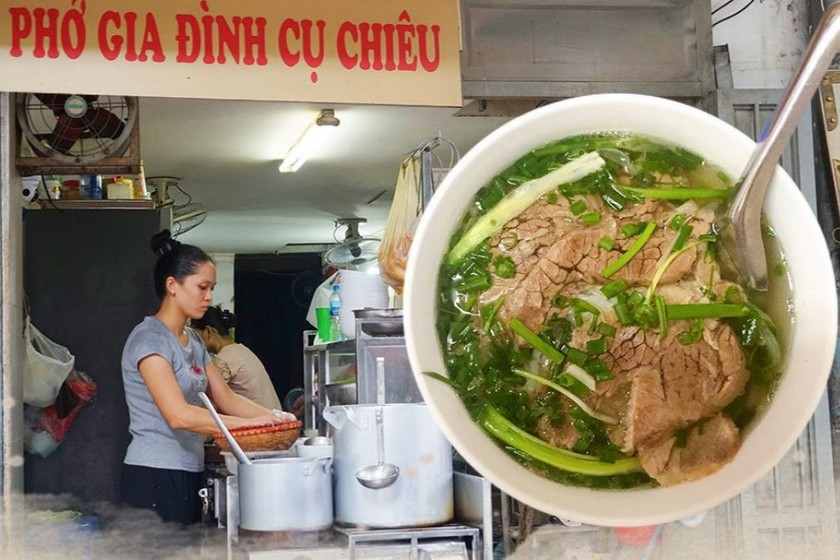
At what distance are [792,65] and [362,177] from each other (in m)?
1.57

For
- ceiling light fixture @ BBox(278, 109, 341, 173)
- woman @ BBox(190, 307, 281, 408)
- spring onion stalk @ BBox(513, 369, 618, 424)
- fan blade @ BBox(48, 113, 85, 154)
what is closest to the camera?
spring onion stalk @ BBox(513, 369, 618, 424)

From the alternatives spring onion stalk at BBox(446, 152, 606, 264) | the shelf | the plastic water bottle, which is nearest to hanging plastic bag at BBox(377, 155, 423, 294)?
the plastic water bottle

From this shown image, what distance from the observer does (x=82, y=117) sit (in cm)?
192

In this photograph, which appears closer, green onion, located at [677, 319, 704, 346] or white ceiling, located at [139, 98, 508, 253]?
green onion, located at [677, 319, 704, 346]

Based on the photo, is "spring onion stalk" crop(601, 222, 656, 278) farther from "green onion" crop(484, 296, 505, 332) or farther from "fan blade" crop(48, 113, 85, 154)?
"fan blade" crop(48, 113, 85, 154)

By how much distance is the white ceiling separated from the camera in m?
2.47

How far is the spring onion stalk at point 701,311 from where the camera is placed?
2.36 feet

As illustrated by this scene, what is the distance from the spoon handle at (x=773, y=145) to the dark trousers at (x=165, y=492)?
111 cm

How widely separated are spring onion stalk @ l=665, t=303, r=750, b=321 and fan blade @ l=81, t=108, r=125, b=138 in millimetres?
1499

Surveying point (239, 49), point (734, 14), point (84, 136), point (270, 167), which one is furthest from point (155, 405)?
point (270, 167)

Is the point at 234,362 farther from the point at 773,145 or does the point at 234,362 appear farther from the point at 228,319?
the point at 773,145

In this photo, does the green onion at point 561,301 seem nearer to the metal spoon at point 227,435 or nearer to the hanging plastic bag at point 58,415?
the metal spoon at point 227,435

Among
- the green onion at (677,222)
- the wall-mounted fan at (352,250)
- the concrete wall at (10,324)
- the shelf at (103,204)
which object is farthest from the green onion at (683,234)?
the shelf at (103,204)

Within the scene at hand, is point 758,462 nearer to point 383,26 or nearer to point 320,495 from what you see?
point 320,495
